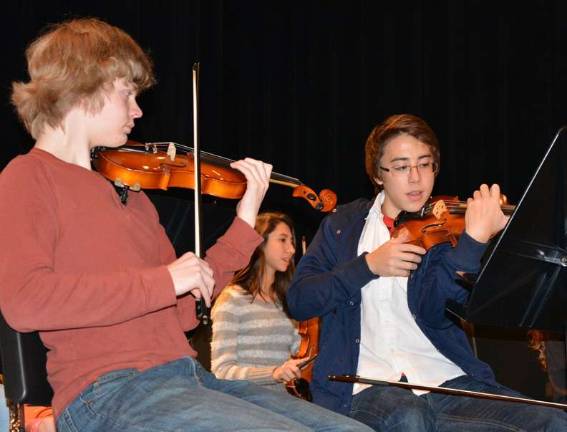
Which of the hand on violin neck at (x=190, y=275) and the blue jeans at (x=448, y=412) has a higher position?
the hand on violin neck at (x=190, y=275)

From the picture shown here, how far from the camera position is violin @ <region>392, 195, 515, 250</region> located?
226 cm

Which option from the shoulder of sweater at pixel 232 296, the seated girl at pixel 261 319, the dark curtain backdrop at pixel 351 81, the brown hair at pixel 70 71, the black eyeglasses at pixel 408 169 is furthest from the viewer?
the dark curtain backdrop at pixel 351 81

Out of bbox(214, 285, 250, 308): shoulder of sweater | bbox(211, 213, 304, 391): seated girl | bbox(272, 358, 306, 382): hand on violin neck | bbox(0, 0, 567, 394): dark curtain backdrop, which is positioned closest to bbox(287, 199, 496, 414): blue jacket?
bbox(272, 358, 306, 382): hand on violin neck

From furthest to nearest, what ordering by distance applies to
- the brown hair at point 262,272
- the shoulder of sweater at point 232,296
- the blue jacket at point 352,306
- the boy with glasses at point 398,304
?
the brown hair at point 262,272, the shoulder of sweater at point 232,296, the blue jacket at point 352,306, the boy with glasses at point 398,304

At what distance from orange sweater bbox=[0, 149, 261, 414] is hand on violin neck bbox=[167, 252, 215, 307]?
0.02m

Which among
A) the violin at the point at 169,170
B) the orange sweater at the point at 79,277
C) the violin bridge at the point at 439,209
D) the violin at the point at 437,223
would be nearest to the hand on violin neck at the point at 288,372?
the violin at the point at 437,223

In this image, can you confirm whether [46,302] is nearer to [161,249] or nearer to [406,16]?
[161,249]

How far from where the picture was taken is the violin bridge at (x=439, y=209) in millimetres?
2305

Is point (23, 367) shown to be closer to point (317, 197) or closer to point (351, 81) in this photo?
point (317, 197)

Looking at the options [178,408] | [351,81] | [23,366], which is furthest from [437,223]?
[351,81]

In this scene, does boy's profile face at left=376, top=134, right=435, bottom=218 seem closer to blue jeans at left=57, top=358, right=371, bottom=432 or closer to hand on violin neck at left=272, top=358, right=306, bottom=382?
hand on violin neck at left=272, top=358, right=306, bottom=382

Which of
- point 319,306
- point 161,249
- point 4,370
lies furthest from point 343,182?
point 4,370

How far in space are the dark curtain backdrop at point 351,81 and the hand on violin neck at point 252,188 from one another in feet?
5.86

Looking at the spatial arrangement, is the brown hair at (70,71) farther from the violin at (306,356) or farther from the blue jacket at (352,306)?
the violin at (306,356)
